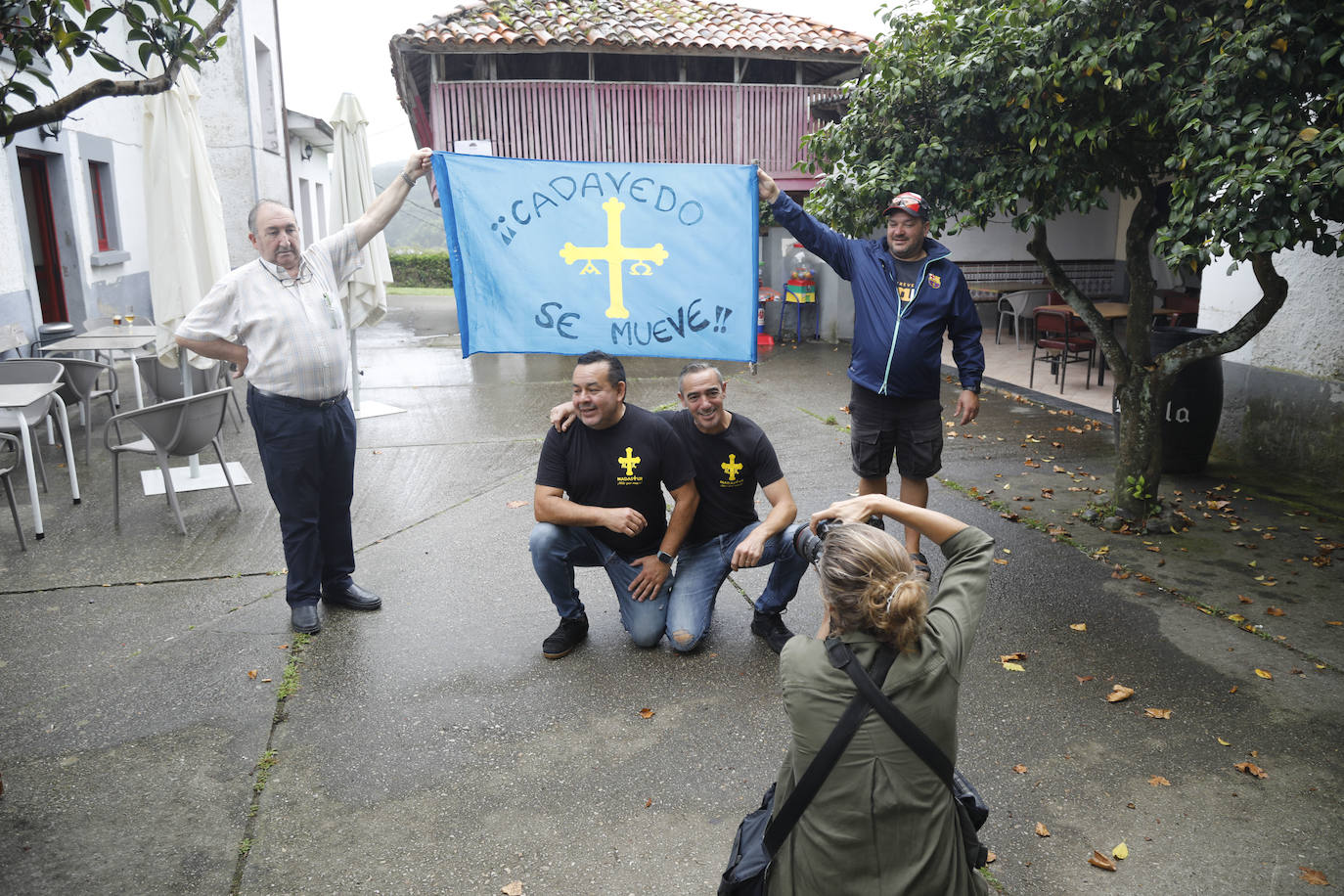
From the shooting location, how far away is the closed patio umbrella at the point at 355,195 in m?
8.85

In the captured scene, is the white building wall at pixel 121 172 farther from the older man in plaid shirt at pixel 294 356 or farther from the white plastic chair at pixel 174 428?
the older man in plaid shirt at pixel 294 356

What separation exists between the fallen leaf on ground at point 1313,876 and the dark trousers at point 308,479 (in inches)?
161

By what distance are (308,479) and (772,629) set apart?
7.64ft

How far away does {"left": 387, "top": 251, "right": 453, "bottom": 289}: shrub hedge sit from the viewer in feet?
108

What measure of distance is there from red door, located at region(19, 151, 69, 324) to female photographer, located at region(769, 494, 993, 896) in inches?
488

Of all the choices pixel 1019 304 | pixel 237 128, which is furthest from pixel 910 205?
pixel 237 128

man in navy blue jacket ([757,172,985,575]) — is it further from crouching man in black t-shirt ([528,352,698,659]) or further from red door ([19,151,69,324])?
→ red door ([19,151,69,324])

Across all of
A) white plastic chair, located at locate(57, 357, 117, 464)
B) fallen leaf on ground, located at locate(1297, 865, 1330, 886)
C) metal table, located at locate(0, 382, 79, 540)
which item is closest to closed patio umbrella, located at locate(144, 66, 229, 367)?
white plastic chair, located at locate(57, 357, 117, 464)

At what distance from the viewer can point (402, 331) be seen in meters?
17.1

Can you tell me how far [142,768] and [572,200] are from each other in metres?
2.96

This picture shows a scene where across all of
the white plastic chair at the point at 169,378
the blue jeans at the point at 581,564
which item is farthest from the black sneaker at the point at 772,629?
the white plastic chair at the point at 169,378

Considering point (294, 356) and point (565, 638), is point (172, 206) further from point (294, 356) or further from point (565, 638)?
point (565, 638)

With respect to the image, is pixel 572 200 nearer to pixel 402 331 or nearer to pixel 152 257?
pixel 152 257

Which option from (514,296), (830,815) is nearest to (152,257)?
(514,296)
